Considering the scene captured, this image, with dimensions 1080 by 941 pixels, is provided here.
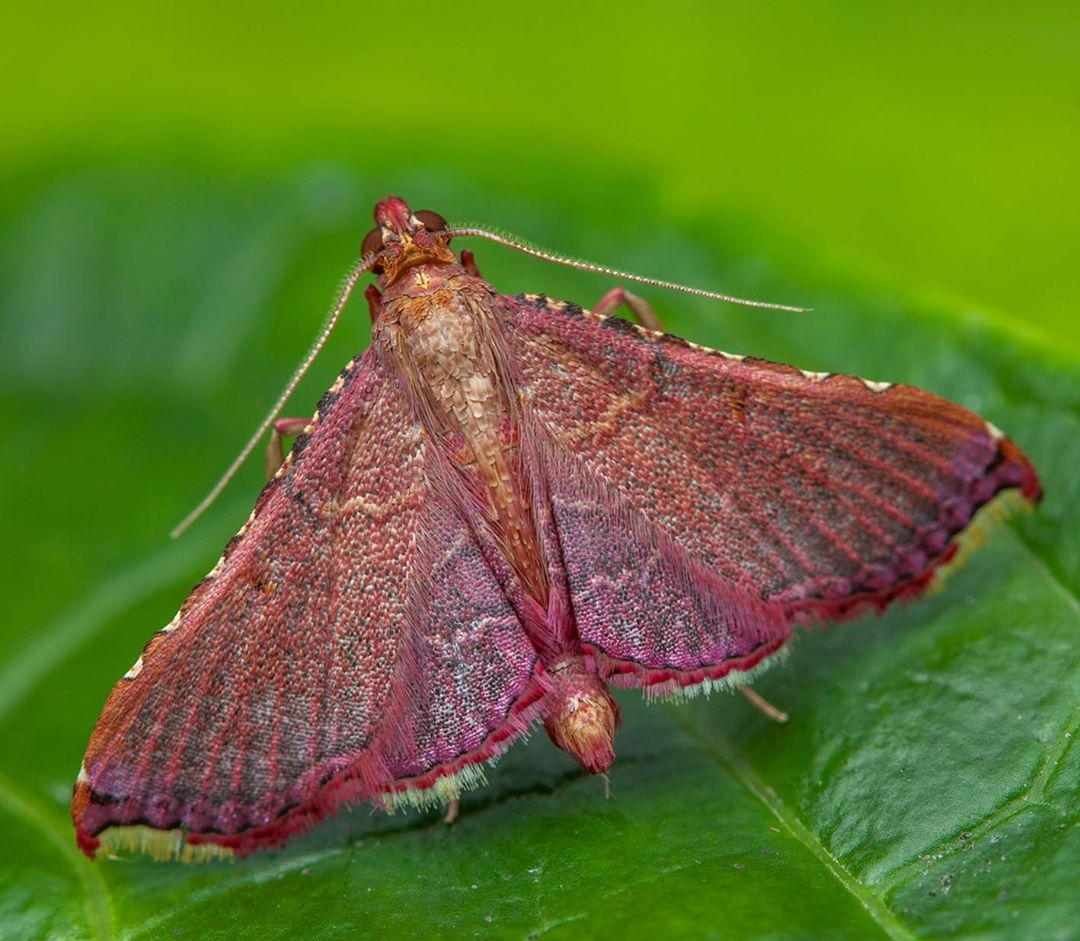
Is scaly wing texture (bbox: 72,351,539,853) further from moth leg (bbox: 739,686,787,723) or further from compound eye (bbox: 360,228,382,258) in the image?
compound eye (bbox: 360,228,382,258)

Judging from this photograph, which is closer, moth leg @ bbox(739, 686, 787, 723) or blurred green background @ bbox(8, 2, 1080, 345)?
moth leg @ bbox(739, 686, 787, 723)

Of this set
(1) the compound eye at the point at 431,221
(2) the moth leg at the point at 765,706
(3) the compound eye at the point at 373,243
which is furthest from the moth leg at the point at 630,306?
(2) the moth leg at the point at 765,706

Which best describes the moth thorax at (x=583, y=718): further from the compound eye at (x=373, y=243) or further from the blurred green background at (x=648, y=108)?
the blurred green background at (x=648, y=108)

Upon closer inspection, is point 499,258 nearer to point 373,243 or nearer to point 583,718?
point 373,243

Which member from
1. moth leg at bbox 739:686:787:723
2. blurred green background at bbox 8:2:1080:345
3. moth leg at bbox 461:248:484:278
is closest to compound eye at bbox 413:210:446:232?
moth leg at bbox 461:248:484:278

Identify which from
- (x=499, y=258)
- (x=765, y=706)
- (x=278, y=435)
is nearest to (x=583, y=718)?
(x=765, y=706)
